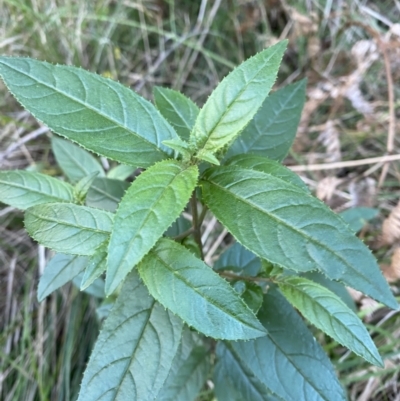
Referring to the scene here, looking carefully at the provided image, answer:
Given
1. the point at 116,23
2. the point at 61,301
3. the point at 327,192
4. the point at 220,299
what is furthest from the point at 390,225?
the point at 116,23

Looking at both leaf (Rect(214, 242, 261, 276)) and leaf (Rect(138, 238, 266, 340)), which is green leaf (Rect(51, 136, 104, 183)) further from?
leaf (Rect(138, 238, 266, 340))

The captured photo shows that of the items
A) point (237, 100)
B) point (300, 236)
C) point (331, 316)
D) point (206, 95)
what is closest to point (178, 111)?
point (237, 100)

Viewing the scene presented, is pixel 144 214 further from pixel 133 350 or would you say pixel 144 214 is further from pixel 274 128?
pixel 274 128

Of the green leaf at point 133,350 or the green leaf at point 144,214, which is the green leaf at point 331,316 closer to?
the green leaf at point 133,350

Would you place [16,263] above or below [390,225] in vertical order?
below

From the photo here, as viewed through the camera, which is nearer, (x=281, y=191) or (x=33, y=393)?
(x=281, y=191)

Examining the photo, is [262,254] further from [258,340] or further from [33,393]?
[33,393]

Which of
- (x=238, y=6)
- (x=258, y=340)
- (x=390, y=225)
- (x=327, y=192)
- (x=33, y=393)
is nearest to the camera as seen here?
(x=258, y=340)

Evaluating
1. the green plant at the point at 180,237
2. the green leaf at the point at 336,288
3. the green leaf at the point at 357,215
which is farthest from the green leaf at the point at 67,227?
the green leaf at the point at 357,215
